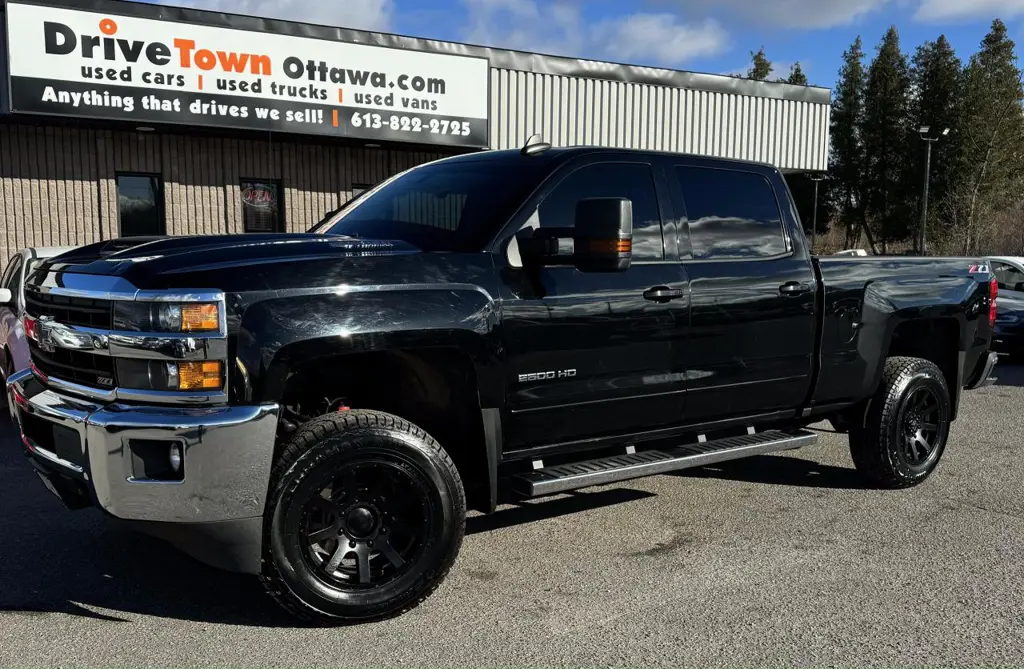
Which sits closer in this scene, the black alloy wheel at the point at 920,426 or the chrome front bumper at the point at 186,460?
the chrome front bumper at the point at 186,460

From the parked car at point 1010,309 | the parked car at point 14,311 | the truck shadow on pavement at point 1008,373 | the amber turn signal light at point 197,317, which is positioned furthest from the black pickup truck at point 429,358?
the parked car at point 1010,309

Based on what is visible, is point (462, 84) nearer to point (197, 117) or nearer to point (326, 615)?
point (197, 117)

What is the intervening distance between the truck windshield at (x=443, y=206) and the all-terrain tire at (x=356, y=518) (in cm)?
97

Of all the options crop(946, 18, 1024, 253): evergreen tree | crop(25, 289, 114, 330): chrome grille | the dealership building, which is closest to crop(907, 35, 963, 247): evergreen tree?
crop(946, 18, 1024, 253): evergreen tree

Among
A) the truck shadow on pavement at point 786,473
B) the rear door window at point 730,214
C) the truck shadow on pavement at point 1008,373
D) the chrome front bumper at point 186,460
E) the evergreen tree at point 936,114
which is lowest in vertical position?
the truck shadow on pavement at point 1008,373

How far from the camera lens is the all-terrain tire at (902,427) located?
5.79 m

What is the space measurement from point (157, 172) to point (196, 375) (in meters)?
11.8

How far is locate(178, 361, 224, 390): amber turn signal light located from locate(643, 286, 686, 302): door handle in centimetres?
215

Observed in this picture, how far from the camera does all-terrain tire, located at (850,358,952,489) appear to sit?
19.0 ft

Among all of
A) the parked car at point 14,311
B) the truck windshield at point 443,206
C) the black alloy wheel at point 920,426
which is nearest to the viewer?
the truck windshield at point 443,206

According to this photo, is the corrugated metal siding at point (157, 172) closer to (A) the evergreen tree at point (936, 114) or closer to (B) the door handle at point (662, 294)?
(B) the door handle at point (662, 294)

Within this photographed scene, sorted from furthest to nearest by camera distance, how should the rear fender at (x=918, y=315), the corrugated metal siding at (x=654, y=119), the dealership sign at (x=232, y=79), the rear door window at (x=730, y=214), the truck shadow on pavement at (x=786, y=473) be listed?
the corrugated metal siding at (x=654, y=119)
the dealership sign at (x=232, y=79)
the truck shadow on pavement at (x=786, y=473)
the rear fender at (x=918, y=315)
the rear door window at (x=730, y=214)

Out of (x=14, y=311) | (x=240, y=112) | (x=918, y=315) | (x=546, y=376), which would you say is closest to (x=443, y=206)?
(x=546, y=376)

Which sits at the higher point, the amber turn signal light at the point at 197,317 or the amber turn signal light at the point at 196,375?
the amber turn signal light at the point at 197,317
